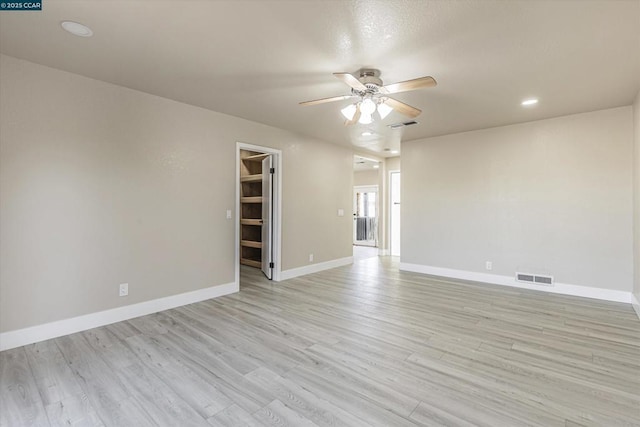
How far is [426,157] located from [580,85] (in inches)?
105

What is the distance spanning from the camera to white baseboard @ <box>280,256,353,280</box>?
5.28m

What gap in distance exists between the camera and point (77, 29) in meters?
2.26

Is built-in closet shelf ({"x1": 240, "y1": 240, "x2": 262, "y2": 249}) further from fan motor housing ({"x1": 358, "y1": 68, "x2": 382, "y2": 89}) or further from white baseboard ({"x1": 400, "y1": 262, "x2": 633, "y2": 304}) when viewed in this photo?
fan motor housing ({"x1": 358, "y1": 68, "x2": 382, "y2": 89})

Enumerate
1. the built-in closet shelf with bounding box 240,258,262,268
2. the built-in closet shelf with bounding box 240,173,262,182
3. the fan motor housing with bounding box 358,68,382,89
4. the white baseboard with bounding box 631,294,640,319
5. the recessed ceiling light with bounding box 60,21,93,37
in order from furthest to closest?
the built-in closet shelf with bounding box 240,258,262,268 < the built-in closet shelf with bounding box 240,173,262,182 < the white baseboard with bounding box 631,294,640,319 < the fan motor housing with bounding box 358,68,382,89 < the recessed ceiling light with bounding box 60,21,93,37

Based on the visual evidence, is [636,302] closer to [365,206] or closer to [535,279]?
[535,279]

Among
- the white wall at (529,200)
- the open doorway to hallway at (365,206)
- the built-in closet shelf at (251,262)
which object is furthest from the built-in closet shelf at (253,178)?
the open doorway to hallway at (365,206)

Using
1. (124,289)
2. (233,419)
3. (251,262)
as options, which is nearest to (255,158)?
Result: (251,262)

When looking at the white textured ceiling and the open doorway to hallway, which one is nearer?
the white textured ceiling

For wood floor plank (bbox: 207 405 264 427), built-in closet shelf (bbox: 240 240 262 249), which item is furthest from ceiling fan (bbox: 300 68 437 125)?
built-in closet shelf (bbox: 240 240 262 249)

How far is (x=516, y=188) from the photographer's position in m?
4.82

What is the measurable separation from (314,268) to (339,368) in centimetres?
342

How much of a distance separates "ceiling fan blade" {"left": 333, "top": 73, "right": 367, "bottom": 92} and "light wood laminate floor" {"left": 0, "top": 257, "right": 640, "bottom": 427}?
7.71 feet

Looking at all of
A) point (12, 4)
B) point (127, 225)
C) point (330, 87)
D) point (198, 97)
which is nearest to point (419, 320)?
point (330, 87)

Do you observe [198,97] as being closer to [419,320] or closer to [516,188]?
[419,320]
